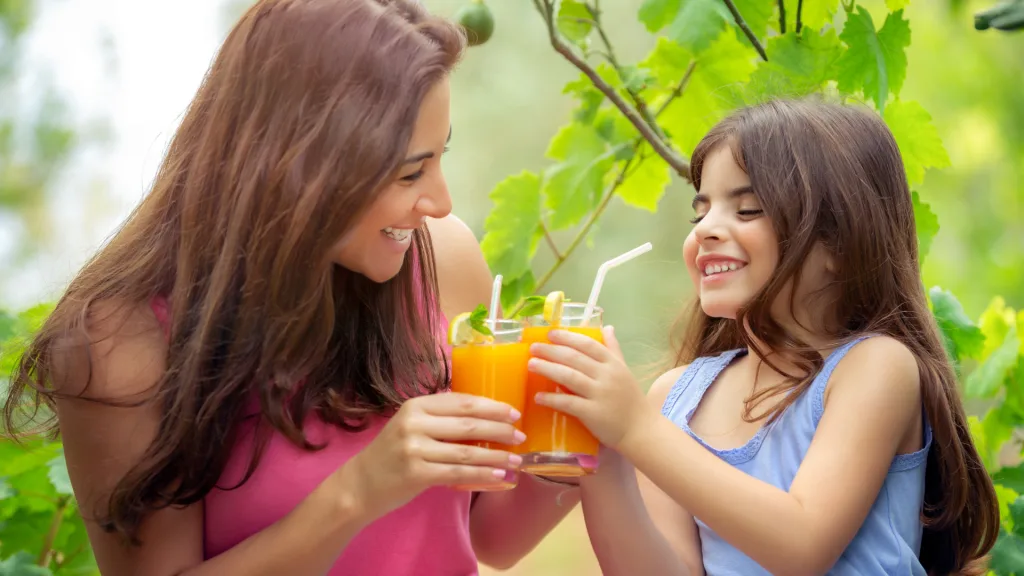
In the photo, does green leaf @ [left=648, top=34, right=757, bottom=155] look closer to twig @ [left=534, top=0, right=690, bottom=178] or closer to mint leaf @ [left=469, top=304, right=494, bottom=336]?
twig @ [left=534, top=0, right=690, bottom=178]

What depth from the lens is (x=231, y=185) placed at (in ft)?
4.21

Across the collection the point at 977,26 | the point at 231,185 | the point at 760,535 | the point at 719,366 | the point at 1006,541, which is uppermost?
the point at 977,26

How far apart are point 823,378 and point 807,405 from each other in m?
0.04

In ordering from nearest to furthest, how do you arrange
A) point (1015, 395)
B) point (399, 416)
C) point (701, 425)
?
1. point (399, 416)
2. point (701, 425)
3. point (1015, 395)

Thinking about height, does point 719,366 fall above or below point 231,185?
below

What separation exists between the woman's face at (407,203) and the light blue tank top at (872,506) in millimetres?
557

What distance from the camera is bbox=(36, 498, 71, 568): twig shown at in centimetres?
188

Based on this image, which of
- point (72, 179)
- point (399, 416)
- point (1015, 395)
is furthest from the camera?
point (72, 179)

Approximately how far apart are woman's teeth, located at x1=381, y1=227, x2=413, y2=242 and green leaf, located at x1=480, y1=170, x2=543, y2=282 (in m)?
0.60

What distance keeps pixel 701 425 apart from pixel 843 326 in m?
0.26

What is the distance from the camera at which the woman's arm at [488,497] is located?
1.53m

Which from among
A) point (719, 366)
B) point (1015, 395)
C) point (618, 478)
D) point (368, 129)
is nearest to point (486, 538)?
point (618, 478)

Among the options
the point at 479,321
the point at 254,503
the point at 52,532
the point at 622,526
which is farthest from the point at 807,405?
the point at 52,532

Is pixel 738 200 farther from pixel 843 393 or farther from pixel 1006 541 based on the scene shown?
pixel 1006 541
